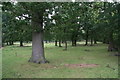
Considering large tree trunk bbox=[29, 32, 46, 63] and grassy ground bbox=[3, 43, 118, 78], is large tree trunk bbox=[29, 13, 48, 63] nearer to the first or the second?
large tree trunk bbox=[29, 32, 46, 63]

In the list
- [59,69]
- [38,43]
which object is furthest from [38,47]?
[59,69]

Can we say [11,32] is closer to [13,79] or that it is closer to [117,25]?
[13,79]

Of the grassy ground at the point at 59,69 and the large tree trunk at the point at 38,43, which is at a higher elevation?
the large tree trunk at the point at 38,43

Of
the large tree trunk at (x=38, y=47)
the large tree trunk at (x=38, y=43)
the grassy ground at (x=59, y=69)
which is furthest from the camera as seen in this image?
the large tree trunk at (x=38, y=47)

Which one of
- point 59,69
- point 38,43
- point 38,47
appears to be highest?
point 38,43

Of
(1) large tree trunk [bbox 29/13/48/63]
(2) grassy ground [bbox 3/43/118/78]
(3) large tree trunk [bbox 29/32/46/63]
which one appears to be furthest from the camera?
(3) large tree trunk [bbox 29/32/46/63]

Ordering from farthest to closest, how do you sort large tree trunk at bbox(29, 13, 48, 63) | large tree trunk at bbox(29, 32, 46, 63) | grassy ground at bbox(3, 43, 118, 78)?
large tree trunk at bbox(29, 32, 46, 63), large tree trunk at bbox(29, 13, 48, 63), grassy ground at bbox(3, 43, 118, 78)

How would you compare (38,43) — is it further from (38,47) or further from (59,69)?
(59,69)

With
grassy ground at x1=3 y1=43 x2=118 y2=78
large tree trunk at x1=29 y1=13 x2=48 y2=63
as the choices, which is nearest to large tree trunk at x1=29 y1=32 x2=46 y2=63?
large tree trunk at x1=29 y1=13 x2=48 y2=63

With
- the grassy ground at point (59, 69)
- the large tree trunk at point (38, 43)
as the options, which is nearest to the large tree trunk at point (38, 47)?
the large tree trunk at point (38, 43)

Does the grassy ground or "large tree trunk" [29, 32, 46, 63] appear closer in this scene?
the grassy ground

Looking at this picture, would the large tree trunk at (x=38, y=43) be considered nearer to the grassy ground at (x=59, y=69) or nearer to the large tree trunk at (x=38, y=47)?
the large tree trunk at (x=38, y=47)

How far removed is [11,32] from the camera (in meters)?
10.0

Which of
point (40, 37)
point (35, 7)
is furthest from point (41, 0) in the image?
point (40, 37)
